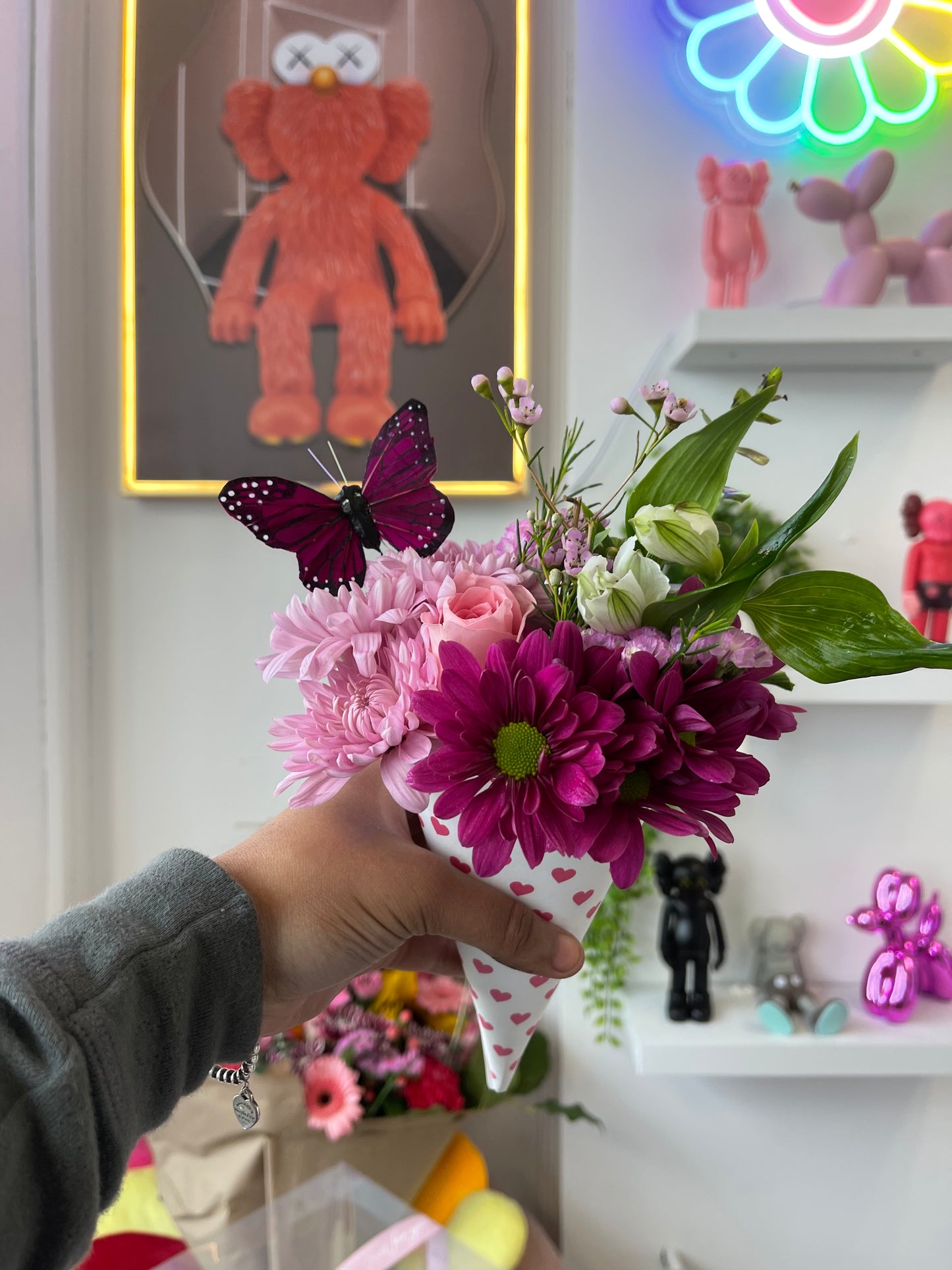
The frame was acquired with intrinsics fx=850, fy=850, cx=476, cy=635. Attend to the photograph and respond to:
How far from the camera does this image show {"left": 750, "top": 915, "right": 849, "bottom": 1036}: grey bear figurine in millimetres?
1149

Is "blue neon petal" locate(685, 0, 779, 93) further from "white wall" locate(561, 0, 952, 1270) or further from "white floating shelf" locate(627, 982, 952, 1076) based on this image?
"white floating shelf" locate(627, 982, 952, 1076)

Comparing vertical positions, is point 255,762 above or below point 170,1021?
below

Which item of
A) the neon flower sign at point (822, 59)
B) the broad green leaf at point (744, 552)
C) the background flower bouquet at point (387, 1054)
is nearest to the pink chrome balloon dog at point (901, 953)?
the background flower bouquet at point (387, 1054)

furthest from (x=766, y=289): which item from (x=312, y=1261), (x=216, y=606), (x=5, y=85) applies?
(x=312, y=1261)

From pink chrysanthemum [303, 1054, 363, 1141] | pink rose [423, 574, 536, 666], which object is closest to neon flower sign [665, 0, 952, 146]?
pink rose [423, 574, 536, 666]

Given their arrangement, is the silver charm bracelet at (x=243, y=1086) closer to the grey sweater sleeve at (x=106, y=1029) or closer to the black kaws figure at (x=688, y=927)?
the grey sweater sleeve at (x=106, y=1029)

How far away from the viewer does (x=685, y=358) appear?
1.14 metres

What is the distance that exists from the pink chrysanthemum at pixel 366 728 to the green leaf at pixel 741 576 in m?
0.13

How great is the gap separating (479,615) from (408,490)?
10 cm

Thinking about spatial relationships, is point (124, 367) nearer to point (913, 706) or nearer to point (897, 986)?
point (913, 706)

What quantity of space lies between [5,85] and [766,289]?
1.09 m

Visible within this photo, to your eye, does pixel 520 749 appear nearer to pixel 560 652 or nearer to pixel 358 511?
pixel 560 652

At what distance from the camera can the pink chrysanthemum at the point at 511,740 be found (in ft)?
1.37

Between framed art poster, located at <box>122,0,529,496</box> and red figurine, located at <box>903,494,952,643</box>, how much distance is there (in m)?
0.55
